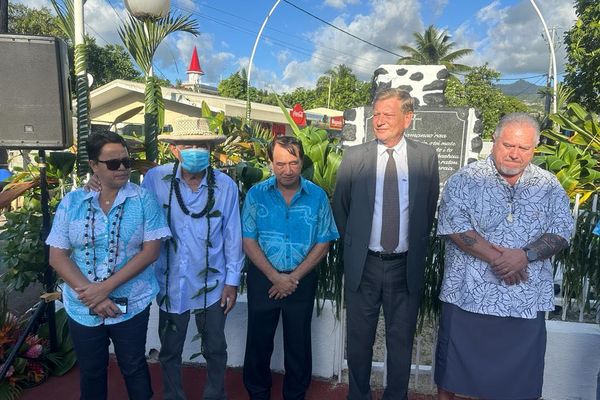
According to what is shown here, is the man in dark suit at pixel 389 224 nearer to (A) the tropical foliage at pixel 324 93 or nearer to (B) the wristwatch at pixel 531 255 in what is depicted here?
(B) the wristwatch at pixel 531 255

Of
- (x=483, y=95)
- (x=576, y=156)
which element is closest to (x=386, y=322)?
(x=576, y=156)

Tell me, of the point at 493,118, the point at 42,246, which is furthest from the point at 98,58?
the point at 42,246

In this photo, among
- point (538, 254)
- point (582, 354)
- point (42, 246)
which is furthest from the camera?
point (42, 246)

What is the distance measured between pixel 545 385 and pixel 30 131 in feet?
12.4

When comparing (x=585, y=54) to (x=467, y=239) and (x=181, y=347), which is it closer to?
(x=467, y=239)

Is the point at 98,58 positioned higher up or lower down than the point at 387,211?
higher up

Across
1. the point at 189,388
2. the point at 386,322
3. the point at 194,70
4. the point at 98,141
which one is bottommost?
the point at 189,388

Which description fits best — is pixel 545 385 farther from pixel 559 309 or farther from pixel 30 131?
pixel 30 131

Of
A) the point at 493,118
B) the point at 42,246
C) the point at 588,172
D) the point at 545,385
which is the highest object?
the point at 493,118

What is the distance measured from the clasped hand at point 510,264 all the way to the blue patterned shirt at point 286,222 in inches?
34.4

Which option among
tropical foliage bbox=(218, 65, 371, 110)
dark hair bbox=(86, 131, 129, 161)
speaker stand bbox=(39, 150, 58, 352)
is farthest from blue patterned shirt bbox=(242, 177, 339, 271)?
tropical foliage bbox=(218, 65, 371, 110)

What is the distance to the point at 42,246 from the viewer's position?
338cm

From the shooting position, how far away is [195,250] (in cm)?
238

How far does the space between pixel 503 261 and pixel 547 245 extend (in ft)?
0.74
